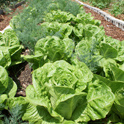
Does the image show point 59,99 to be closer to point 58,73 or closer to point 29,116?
point 58,73

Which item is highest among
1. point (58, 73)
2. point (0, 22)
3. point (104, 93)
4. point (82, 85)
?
point (58, 73)

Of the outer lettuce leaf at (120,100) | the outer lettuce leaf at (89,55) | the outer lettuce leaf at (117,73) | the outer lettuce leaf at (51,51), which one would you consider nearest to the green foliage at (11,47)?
the outer lettuce leaf at (51,51)

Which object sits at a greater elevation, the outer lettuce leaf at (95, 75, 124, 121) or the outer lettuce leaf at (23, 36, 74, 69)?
the outer lettuce leaf at (23, 36, 74, 69)

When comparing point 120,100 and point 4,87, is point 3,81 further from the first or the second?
point 120,100

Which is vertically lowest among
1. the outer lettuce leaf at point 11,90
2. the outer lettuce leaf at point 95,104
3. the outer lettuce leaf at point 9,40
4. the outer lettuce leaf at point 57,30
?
the outer lettuce leaf at point 11,90

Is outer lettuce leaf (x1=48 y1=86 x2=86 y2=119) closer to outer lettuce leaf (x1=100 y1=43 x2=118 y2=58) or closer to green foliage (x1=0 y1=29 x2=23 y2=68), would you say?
outer lettuce leaf (x1=100 y1=43 x2=118 y2=58)

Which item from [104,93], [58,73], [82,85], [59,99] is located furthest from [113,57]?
[59,99]

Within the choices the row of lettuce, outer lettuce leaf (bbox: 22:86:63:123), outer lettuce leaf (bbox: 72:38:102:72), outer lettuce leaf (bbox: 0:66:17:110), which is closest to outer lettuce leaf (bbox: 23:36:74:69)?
the row of lettuce

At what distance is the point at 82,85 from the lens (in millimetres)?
1783

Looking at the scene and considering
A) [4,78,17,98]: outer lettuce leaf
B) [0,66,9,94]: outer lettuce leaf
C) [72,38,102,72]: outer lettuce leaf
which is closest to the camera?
[0,66,9,94]: outer lettuce leaf

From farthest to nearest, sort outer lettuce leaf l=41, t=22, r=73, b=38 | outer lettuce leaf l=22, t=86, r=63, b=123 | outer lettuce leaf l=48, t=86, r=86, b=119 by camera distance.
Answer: outer lettuce leaf l=41, t=22, r=73, b=38
outer lettuce leaf l=22, t=86, r=63, b=123
outer lettuce leaf l=48, t=86, r=86, b=119

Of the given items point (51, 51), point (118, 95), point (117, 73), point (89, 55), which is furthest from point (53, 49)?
point (118, 95)

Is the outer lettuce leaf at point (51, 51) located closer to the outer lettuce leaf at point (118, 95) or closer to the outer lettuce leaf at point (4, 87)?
the outer lettuce leaf at point (4, 87)

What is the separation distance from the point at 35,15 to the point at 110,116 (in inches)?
196
